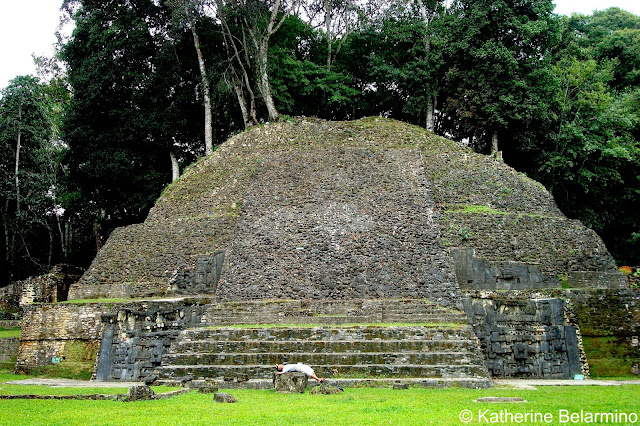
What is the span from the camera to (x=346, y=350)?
36.5 ft

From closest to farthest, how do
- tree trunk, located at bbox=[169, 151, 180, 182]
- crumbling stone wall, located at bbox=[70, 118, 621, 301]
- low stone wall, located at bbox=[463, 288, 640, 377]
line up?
low stone wall, located at bbox=[463, 288, 640, 377], crumbling stone wall, located at bbox=[70, 118, 621, 301], tree trunk, located at bbox=[169, 151, 180, 182]

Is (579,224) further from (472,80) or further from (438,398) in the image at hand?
(438,398)

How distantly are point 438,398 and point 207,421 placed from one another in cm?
359

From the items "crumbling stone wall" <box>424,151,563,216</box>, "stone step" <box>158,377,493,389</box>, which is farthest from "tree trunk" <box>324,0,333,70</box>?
"stone step" <box>158,377,493,389</box>

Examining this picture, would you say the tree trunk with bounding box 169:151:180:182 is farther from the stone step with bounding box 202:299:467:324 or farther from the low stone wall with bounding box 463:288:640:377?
the low stone wall with bounding box 463:288:640:377

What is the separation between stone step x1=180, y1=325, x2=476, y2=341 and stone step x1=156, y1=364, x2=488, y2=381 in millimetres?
849

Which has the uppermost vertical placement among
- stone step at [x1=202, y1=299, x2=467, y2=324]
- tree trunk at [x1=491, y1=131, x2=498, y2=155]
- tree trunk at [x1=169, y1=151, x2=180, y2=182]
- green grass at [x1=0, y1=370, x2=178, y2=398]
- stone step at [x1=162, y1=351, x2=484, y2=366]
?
tree trunk at [x1=491, y1=131, x2=498, y2=155]

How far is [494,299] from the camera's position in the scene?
1324 cm

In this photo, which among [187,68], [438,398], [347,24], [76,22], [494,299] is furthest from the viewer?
[347,24]

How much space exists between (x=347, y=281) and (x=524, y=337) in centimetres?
423

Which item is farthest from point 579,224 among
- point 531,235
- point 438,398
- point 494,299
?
point 438,398

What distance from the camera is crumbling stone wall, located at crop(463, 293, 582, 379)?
41.7ft

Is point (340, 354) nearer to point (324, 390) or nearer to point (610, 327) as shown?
point (324, 390)

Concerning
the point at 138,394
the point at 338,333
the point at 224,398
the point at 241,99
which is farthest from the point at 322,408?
the point at 241,99
